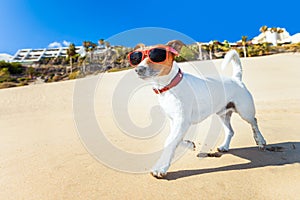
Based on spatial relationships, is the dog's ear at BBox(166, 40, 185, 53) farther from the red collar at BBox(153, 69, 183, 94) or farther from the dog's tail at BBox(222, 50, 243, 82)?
the dog's tail at BBox(222, 50, 243, 82)

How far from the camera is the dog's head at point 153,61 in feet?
7.01

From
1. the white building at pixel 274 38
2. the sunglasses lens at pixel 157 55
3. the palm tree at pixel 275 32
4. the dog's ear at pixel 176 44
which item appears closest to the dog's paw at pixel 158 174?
the sunglasses lens at pixel 157 55

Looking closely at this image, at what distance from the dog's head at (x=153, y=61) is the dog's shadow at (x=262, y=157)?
985 millimetres

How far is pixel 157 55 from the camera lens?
2148 millimetres

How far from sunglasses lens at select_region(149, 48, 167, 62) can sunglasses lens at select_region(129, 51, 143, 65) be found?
0.38 ft

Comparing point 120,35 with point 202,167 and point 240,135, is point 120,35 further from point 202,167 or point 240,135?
point 240,135

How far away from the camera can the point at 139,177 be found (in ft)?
7.56

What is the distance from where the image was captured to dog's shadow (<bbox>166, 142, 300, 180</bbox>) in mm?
2406

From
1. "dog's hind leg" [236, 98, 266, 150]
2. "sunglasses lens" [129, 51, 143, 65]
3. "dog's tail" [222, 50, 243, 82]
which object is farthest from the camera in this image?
"dog's tail" [222, 50, 243, 82]

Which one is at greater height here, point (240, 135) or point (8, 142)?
point (8, 142)

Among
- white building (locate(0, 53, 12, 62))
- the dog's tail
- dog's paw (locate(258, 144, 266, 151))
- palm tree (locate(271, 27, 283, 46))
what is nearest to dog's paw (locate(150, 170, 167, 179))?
dog's paw (locate(258, 144, 266, 151))

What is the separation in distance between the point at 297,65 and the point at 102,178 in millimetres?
18487

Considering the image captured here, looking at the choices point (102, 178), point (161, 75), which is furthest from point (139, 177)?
point (161, 75)

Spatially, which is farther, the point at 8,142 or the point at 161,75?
the point at 8,142
